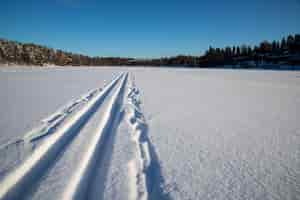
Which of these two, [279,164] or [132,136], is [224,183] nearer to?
[279,164]

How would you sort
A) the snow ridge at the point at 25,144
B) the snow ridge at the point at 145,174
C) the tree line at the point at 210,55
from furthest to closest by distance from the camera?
the tree line at the point at 210,55 → the snow ridge at the point at 25,144 → the snow ridge at the point at 145,174

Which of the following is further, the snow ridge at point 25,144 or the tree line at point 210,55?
the tree line at point 210,55

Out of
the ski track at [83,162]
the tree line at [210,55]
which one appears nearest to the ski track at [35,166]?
the ski track at [83,162]

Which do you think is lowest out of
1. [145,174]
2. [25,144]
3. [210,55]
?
Result: [145,174]

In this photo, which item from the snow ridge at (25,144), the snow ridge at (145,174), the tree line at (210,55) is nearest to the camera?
the snow ridge at (145,174)

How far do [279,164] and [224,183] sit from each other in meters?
1.02

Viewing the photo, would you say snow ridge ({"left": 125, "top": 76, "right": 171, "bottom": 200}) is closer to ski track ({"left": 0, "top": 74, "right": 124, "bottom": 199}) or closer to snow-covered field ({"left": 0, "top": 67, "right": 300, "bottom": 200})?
snow-covered field ({"left": 0, "top": 67, "right": 300, "bottom": 200})

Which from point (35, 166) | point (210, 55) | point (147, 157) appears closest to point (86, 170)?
point (35, 166)

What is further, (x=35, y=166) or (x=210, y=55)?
(x=210, y=55)

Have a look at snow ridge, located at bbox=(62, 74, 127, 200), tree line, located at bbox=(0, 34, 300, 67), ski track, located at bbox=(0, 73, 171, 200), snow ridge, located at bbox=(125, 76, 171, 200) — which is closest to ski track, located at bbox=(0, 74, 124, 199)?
ski track, located at bbox=(0, 73, 171, 200)

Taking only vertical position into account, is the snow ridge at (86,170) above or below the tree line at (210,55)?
below

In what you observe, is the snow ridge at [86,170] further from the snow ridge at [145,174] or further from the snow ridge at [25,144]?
the snow ridge at [25,144]

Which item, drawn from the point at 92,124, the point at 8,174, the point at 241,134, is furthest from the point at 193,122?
the point at 8,174

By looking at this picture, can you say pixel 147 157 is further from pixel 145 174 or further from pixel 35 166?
pixel 35 166
